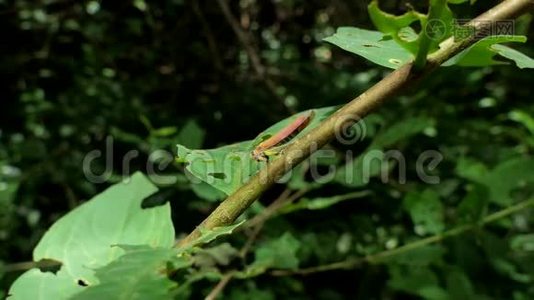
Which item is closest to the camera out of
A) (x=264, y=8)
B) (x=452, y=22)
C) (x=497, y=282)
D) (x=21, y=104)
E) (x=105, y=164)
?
(x=452, y=22)

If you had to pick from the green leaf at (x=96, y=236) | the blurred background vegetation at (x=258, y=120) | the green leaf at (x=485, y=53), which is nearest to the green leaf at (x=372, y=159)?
the blurred background vegetation at (x=258, y=120)

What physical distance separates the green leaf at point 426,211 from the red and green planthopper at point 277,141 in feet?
2.12

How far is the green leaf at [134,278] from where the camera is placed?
372 mm

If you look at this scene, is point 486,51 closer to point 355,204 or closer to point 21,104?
point 355,204

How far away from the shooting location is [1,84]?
1.86 meters

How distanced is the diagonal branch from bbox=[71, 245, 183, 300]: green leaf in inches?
1.4

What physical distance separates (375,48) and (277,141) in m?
0.10

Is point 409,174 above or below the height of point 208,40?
below

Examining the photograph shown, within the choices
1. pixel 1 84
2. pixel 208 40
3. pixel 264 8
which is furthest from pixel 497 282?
pixel 1 84

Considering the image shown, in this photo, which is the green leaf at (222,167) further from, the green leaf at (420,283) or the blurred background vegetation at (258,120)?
the green leaf at (420,283)

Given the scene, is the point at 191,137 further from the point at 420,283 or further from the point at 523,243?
the point at 523,243

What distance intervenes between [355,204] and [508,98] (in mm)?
606

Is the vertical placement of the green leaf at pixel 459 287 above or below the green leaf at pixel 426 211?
below

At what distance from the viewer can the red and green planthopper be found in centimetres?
47
